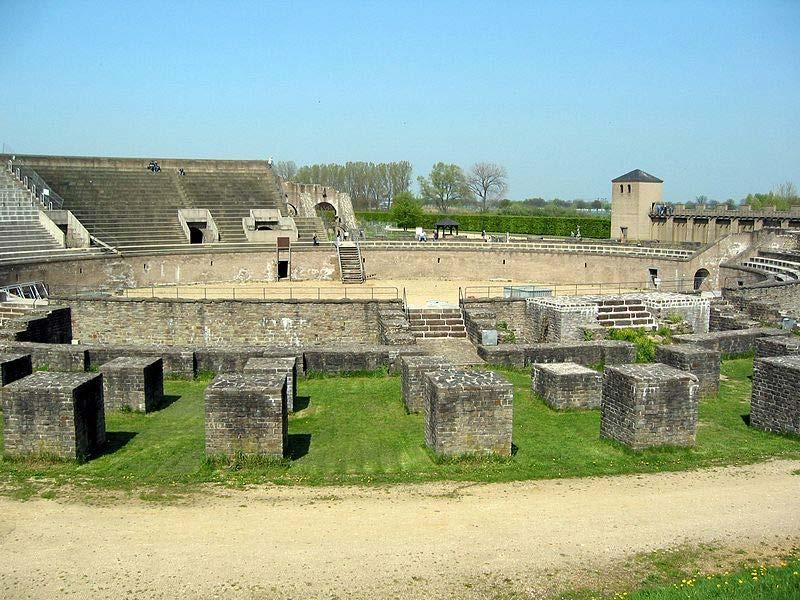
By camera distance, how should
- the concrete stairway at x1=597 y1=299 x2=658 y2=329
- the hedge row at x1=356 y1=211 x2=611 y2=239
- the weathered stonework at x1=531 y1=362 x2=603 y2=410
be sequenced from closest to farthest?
the weathered stonework at x1=531 y1=362 x2=603 y2=410 → the concrete stairway at x1=597 y1=299 x2=658 y2=329 → the hedge row at x1=356 y1=211 x2=611 y2=239

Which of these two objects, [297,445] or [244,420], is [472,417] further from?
[244,420]

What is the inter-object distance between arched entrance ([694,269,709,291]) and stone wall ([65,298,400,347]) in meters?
15.3

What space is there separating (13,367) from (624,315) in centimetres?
1518

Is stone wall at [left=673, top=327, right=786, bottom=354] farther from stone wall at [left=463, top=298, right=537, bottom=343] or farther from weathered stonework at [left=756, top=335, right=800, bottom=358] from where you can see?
stone wall at [left=463, top=298, right=537, bottom=343]

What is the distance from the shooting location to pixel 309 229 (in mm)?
36344

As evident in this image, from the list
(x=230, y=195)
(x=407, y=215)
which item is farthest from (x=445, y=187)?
(x=230, y=195)

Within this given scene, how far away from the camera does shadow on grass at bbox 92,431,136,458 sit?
10.8 meters

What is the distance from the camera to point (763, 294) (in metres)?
22.3

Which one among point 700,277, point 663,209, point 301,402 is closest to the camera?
point 301,402

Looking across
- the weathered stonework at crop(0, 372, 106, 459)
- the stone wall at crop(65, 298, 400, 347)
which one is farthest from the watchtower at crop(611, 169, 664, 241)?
the weathered stonework at crop(0, 372, 106, 459)

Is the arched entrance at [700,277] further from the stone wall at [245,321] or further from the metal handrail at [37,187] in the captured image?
the metal handrail at [37,187]

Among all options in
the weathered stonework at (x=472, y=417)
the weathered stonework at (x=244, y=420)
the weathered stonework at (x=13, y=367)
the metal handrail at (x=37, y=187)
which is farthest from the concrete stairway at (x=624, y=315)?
the metal handrail at (x=37, y=187)

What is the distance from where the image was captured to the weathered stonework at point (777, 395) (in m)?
11.4

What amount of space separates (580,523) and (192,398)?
8.45 meters
